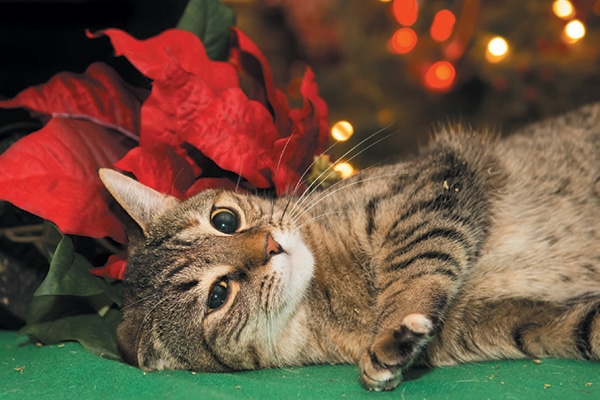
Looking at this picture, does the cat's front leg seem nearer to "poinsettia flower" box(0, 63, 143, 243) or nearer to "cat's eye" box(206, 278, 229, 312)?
"cat's eye" box(206, 278, 229, 312)

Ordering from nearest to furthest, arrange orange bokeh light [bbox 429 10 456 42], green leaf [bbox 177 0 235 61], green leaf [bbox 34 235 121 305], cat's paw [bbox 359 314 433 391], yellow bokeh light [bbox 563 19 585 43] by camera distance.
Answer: cat's paw [bbox 359 314 433 391] < green leaf [bbox 34 235 121 305] < green leaf [bbox 177 0 235 61] < yellow bokeh light [bbox 563 19 585 43] < orange bokeh light [bbox 429 10 456 42]

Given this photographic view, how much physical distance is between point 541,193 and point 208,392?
90 cm

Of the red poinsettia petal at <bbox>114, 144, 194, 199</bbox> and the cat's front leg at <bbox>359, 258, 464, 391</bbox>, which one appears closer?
the cat's front leg at <bbox>359, 258, 464, 391</bbox>

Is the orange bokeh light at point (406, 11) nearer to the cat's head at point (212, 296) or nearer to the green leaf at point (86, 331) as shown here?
the cat's head at point (212, 296)

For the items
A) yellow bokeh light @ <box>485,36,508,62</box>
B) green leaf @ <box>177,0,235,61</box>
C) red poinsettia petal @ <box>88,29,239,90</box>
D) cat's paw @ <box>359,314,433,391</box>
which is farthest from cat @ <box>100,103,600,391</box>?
yellow bokeh light @ <box>485,36,508,62</box>

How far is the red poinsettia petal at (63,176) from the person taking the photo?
1183 mm

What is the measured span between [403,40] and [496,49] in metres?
0.48

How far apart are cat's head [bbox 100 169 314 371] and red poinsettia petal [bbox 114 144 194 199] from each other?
0.11 ft

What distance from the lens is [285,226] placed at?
130 centimetres

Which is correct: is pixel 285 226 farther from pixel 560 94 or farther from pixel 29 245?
pixel 560 94

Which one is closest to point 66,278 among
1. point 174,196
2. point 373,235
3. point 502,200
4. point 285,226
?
point 174,196

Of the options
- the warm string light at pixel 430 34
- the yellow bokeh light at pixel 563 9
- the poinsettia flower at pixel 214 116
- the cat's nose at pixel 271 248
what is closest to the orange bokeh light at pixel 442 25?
the warm string light at pixel 430 34

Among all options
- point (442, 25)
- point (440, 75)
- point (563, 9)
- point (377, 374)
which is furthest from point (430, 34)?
point (377, 374)

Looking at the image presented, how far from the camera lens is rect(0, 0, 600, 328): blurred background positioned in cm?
236
